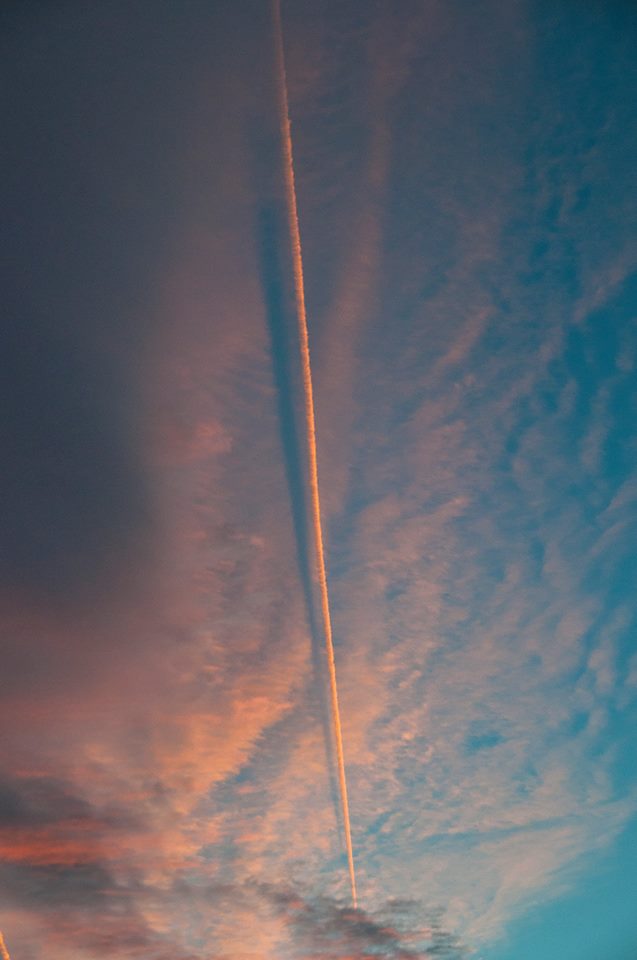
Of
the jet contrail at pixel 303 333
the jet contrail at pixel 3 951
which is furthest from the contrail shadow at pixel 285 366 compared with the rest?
the jet contrail at pixel 3 951

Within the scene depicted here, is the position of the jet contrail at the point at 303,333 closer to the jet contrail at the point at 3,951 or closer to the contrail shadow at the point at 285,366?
the contrail shadow at the point at 285,366

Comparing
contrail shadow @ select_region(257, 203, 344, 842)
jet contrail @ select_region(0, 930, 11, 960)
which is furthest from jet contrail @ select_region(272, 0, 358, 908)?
jet contrail @ select_region(0, 930, 11, 960)

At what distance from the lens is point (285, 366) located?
6812 millimetres

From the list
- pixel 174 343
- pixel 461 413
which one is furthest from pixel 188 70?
pixel 461 413

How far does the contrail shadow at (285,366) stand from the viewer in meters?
6.04

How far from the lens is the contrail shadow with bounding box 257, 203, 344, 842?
6.04 meters

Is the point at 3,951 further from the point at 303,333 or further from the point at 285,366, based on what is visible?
the point at 303,333

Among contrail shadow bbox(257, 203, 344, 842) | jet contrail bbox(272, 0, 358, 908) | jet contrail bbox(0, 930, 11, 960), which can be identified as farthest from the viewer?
jet contrail bbox(0, 930, 11, 960)

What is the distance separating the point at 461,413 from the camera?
25.7 feet

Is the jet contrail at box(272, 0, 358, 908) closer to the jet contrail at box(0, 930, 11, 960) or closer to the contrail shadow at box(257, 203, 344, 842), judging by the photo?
the contrail shadow at box(257, 203, 344, 842)

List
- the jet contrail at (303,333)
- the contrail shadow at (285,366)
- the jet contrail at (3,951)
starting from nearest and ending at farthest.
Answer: the jet contrail at (303,333)
the contrail shadow at (285,366)
the jet contrail at (3,951)

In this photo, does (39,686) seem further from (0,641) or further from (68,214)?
(68,214)

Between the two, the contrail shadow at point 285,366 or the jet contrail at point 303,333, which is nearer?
the jet contrail at point 303,333

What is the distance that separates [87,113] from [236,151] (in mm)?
1385
